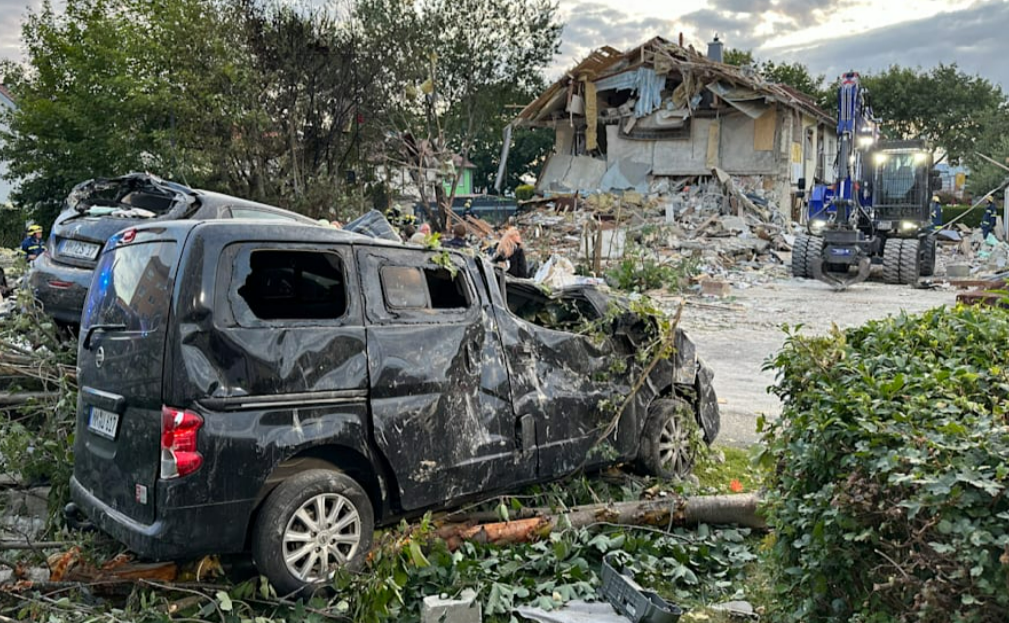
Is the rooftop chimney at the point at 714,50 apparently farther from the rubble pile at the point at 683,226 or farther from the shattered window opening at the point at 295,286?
the shattered window opening at the point at 295,286

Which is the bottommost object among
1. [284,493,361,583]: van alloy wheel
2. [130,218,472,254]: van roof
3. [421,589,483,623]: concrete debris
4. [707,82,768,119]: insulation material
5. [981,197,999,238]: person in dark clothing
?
[421,589,483,623]: concrete debris

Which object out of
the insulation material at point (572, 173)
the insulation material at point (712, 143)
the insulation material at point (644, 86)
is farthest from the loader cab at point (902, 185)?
the insulation material at point (572, 173)

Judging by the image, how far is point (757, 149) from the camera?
1209 inches

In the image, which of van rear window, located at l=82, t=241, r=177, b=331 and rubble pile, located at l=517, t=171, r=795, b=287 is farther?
rubble pile, located at l=517, t=171, r=795, b=287

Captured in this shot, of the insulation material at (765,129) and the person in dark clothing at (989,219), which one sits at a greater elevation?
the insulation material at (765,129)

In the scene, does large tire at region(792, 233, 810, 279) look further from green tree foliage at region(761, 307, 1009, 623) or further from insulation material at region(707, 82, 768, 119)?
green tree foliage at region(761, 307, 1009, 623)

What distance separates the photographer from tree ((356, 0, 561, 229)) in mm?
24359

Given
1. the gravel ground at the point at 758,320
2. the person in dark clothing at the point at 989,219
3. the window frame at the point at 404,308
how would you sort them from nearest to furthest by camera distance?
the window frame at the point at 404,308 → the gravel ground at the point at 758,320 → the person in dark clothing at the point at 989,219

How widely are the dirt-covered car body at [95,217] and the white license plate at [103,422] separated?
7.76 feet

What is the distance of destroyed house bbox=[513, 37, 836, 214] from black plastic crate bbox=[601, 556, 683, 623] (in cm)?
2769

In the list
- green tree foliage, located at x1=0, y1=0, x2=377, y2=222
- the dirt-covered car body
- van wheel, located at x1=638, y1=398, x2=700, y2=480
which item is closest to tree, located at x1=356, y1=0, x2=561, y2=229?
green tree foliage, located at x1=0, y1=0, x2=377, y2=222

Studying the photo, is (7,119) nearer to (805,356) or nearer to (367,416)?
(367,416)

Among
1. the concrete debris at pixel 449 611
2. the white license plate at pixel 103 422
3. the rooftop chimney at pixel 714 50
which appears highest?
the rooftop chimney at pixel 714 50

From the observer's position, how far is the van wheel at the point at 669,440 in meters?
5.90
